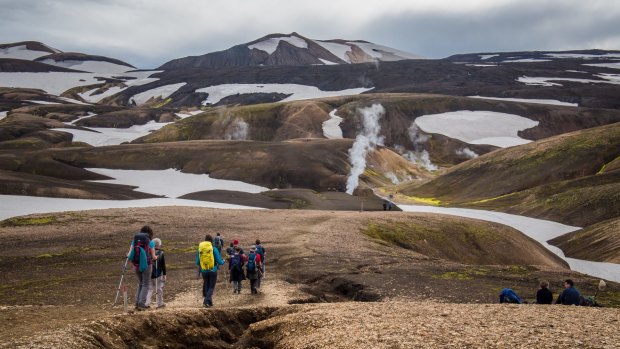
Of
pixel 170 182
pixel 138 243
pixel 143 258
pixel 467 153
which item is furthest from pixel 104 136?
pixel 143 258

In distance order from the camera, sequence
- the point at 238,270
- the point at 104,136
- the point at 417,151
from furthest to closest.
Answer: the point at 417,151
the point at 104,136
the point at 238,270

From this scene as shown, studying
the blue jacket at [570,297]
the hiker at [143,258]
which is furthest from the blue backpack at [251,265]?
the blue jacket at [570,297]

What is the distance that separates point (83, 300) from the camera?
24.9 metres

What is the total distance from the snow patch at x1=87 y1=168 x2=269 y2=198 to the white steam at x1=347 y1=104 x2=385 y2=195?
793 inches

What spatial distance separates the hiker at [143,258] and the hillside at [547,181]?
6485cm

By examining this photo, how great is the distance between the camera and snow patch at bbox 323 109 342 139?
6895 inches

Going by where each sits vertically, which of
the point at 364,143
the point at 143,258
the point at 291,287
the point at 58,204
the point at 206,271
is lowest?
the point at 291,287

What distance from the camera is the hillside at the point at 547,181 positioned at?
76.6 m

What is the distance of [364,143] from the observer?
12850 centimetres

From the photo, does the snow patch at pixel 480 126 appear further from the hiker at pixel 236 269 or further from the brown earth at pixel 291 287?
the hiker at pixel 236 269

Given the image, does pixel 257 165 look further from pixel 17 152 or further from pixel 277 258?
pixel 277 258

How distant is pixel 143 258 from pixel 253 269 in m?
7.64

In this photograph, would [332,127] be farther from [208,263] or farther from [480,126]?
[208,263]

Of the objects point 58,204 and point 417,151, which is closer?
point 58,204
